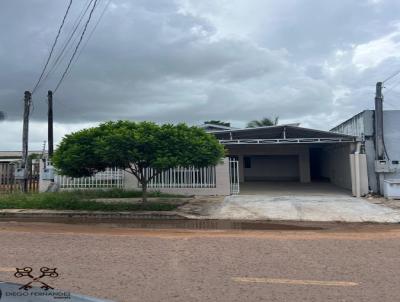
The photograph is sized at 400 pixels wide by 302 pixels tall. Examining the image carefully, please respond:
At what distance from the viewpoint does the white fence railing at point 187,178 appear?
19.8m

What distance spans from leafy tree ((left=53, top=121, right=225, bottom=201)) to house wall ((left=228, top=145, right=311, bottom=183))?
46.4ft

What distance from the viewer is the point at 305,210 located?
1423cm

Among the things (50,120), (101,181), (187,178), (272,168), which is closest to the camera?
(187,178)

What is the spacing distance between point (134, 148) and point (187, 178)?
276 inches

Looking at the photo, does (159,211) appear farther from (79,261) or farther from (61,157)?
(79,261)

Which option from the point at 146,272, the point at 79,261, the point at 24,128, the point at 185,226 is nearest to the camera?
the point at 146,272

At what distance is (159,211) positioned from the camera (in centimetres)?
1412

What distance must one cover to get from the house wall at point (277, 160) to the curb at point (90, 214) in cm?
1468

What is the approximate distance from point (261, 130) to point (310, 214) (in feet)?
29.8

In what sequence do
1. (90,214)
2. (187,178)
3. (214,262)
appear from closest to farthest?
(214,262)
(90,214)
(187,178)

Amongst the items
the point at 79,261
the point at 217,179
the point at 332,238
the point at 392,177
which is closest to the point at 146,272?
the point at 79,261
